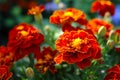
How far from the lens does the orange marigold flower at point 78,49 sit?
3.86 feet

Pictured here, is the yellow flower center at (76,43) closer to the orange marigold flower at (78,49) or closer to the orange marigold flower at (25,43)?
the orange marigold flower at (78,49)

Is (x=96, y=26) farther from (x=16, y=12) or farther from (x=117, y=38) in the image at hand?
(x=16, y=12)

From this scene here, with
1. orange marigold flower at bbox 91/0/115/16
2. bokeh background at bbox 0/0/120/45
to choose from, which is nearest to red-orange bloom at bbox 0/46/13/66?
orange marigold flower at bbox 91/0/115/16

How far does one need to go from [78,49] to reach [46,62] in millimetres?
207

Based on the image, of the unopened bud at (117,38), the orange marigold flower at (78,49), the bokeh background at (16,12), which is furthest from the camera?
the bokeh background at (16,12)

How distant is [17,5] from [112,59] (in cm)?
214

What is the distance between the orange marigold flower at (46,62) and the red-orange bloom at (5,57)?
4.0 inches

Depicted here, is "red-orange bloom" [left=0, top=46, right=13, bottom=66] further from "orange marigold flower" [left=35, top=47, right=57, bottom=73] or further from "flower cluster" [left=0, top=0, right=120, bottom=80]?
"orange marigold flower" [left=35, top=47, right=57, bottom=73]

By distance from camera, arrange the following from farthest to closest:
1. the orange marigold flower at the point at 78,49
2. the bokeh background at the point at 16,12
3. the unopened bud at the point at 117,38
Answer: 1. the bokeh background at the point at 16,12
2. the unopened bud at the point at 117,38
3. the orange marigold flower at the point at 78,49

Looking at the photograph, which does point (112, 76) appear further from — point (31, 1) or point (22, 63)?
point (31, 1)

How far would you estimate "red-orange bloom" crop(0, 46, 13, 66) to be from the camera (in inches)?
54.2

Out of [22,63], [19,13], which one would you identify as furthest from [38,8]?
[19,13]

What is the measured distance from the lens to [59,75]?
1.39 m

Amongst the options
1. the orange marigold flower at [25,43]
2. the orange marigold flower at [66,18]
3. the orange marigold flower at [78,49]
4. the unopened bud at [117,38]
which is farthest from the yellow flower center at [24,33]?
the unopened bud at [117,38]
